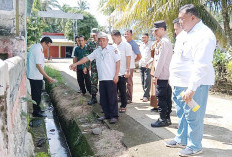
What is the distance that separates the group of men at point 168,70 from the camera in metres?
2.83

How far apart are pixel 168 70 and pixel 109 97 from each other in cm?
117

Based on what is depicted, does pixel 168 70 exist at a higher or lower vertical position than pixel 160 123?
higher

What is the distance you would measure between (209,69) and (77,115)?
129 inches

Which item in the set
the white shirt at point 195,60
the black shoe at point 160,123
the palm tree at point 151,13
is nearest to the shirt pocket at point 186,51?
the white shirt at point 195,60

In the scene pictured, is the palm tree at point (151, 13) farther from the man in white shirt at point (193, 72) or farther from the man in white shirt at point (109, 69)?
the man in white shirt at point (193, 72)

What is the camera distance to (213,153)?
321cm

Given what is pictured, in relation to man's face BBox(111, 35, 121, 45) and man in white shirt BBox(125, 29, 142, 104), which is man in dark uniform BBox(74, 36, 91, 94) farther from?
man's face BBox(111, 35, 121, 45)

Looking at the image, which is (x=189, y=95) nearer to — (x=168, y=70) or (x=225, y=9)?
(x=168, y=70)

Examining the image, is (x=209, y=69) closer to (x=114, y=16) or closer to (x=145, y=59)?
(x=145, y=59)

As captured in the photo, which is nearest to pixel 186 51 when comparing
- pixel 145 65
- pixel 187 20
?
pixel 187 20

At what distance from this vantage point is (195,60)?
281 cm

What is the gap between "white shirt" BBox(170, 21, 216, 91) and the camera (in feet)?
9.05

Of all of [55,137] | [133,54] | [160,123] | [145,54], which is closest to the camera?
[160,123]

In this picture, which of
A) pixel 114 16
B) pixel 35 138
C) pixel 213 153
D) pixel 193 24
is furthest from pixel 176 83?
pixel 114 16
